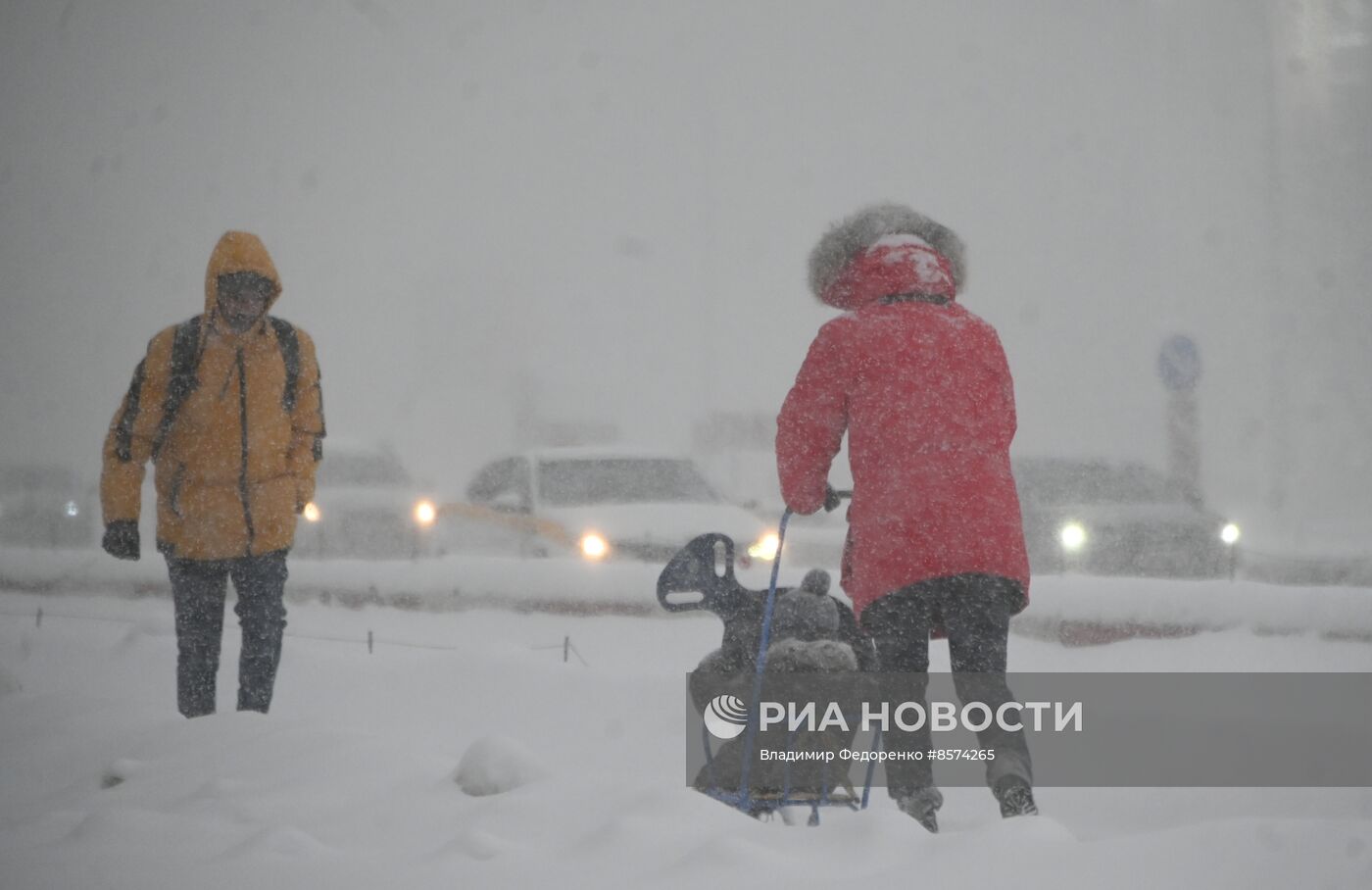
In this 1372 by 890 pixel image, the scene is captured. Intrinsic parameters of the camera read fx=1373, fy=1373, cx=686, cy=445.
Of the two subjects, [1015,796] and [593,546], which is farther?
[593,546]

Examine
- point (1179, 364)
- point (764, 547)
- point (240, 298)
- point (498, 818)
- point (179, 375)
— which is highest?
point (1179, 364)

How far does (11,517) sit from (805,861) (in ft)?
60.6

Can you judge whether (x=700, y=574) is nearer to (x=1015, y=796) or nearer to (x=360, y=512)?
(x=1015, y=796)

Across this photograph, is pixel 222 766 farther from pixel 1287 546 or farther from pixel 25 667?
pixel 1287 546

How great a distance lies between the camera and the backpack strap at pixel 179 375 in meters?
4.43

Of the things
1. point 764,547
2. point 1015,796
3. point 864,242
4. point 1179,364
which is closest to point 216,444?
point 864,242

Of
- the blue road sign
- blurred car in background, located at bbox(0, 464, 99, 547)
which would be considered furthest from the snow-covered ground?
blurred car in background, located at bbox(0, 464, 99, 547)

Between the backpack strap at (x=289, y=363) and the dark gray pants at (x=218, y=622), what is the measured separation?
1.67ft

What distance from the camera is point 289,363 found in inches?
183

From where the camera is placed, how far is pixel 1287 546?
2988 centimetres

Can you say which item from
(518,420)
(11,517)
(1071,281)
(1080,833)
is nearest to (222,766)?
(1080,833)

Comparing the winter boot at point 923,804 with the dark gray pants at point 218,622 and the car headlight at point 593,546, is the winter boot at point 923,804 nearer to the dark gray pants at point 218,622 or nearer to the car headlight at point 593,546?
the dark gray pants at point 218,622

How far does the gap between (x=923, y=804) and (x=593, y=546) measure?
6610mm

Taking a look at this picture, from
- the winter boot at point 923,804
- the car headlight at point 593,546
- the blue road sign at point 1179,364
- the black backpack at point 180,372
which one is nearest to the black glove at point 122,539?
the black backpack at point 180,372
